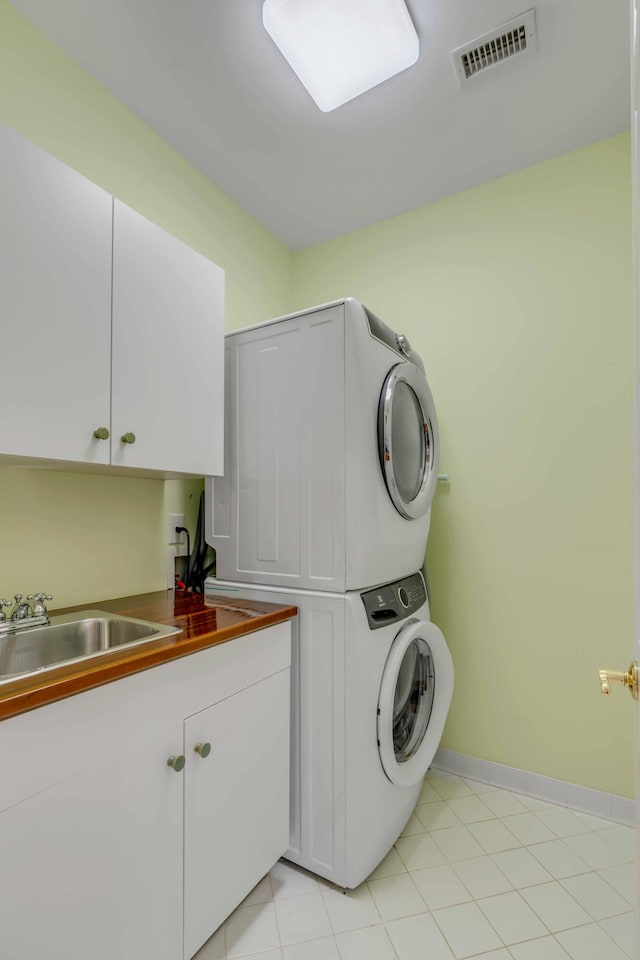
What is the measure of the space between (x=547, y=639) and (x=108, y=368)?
6.51 ft

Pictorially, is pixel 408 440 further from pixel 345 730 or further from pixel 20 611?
pixel 20 611

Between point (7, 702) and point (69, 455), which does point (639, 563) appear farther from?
point (69, 455)

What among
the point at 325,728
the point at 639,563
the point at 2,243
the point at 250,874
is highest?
the point at 2,243

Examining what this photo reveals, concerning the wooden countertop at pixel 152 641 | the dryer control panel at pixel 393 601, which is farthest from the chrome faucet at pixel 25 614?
the dryer control panel at pixel 393 601

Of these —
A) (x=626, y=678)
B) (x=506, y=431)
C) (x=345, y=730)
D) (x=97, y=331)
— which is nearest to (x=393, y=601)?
(x=345, y=730)

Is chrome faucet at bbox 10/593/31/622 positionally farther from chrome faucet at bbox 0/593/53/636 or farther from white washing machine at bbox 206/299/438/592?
white washing machine at bbox 206/299/438/592

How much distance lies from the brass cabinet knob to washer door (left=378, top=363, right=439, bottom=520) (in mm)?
978

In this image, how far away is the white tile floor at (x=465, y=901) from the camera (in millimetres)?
1286

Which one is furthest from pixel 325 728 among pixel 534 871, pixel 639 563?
pixel 639 563

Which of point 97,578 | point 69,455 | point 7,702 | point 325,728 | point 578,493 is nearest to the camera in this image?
point 7,702

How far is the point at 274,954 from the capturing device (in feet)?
4.12

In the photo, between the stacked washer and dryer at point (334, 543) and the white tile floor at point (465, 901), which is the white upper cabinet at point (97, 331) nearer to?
the stacked washer and dryer at point (334, 543)

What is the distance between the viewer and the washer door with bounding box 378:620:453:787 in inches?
63.3

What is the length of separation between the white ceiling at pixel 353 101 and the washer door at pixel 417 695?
1956 mm
